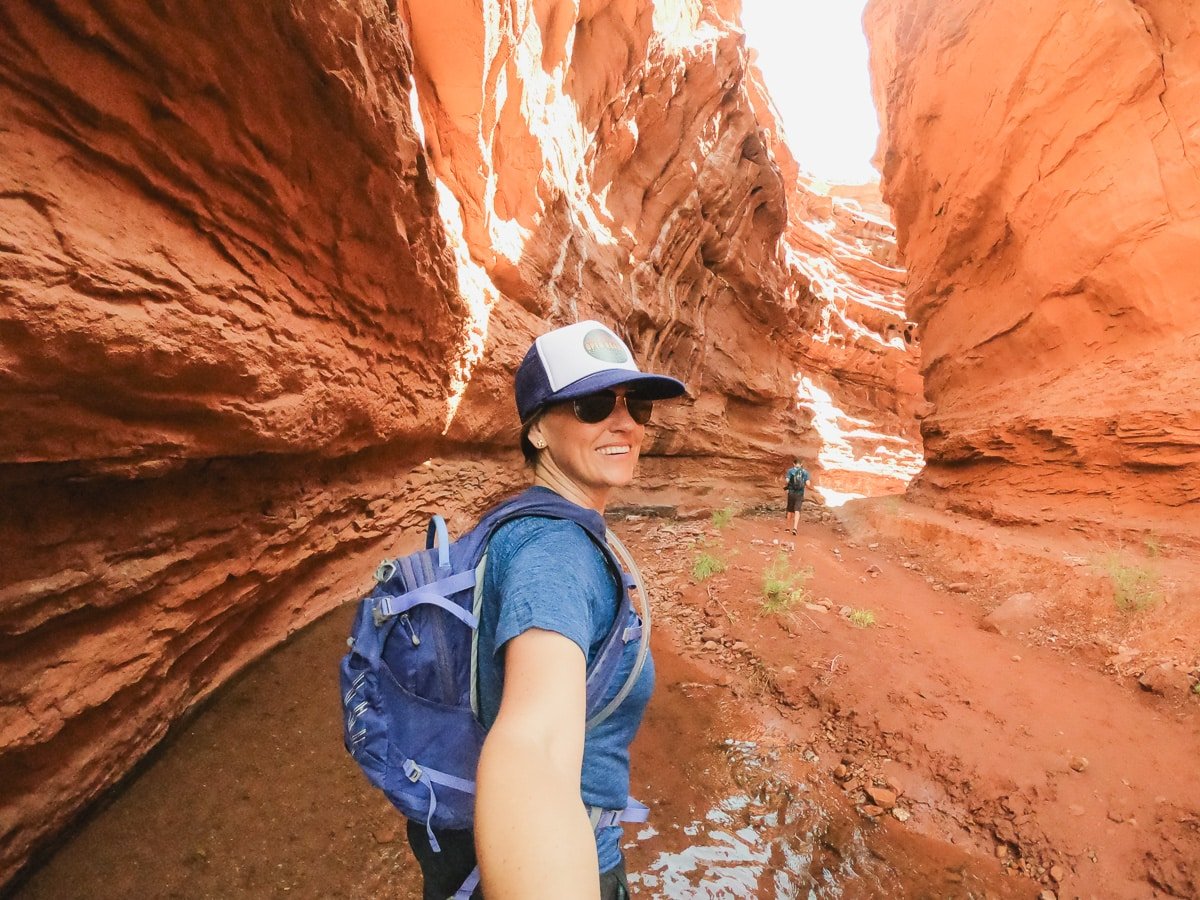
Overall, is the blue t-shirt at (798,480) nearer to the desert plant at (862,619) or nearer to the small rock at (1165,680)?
the desert plant at (862,619)

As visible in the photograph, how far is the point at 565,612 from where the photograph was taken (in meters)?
0.93

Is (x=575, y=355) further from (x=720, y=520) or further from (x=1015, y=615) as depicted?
(x=720, y=520)

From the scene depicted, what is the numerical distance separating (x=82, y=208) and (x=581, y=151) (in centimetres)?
830

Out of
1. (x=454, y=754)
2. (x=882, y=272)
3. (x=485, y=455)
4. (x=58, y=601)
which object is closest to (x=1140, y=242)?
(x=485, y=455)

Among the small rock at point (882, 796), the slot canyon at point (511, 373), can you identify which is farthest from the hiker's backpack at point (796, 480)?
the small rock at point (882, 796)

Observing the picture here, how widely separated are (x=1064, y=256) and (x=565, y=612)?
10.0 meters

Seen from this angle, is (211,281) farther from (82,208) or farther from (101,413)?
(101,413)

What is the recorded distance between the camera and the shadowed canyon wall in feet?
6.17

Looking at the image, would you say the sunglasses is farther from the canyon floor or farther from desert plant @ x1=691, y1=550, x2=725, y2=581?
desert plant @ x1=691, y1=550, x2=725, y2=581

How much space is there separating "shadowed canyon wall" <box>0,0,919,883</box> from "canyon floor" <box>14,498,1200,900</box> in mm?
317

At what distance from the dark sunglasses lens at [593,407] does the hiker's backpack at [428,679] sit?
0.30 meters

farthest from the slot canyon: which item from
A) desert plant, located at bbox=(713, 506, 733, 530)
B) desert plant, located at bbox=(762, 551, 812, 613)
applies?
desert plant, located at bbox=(713, 506, 733, 530)

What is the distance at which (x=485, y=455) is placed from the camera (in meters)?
7.29

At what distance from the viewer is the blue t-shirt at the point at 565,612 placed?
0.93 meters
